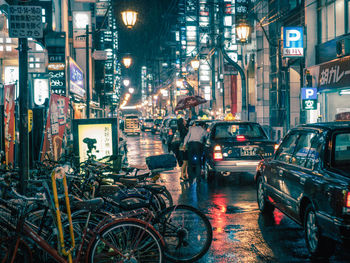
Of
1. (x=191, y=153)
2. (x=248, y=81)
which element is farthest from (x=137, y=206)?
(x=248, y=81)

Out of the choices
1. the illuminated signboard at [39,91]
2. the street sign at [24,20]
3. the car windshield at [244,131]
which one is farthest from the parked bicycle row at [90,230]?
the illuminated signboard at [39,91]

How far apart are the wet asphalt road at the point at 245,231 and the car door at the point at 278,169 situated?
51cm

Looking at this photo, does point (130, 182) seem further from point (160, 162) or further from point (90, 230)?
point (90, 230)

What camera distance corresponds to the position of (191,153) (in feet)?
39.5

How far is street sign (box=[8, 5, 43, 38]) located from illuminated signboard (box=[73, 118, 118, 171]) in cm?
509

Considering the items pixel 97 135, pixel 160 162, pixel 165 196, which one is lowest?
pixel 165 196

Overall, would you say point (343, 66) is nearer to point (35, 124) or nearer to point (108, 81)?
point (35, 124)

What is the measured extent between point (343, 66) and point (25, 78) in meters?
17.6

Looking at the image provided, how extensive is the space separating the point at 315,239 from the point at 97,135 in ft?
25.5

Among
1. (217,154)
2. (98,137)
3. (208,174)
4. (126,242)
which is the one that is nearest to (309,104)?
(208,174)

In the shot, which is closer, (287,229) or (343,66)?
(287,229)

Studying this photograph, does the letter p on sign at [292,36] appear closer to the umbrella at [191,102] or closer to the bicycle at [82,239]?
the umbrella at [191,102]

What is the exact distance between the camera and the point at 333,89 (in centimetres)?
2139

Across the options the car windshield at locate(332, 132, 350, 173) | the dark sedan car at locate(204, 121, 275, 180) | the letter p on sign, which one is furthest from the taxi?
the letter p on sign
